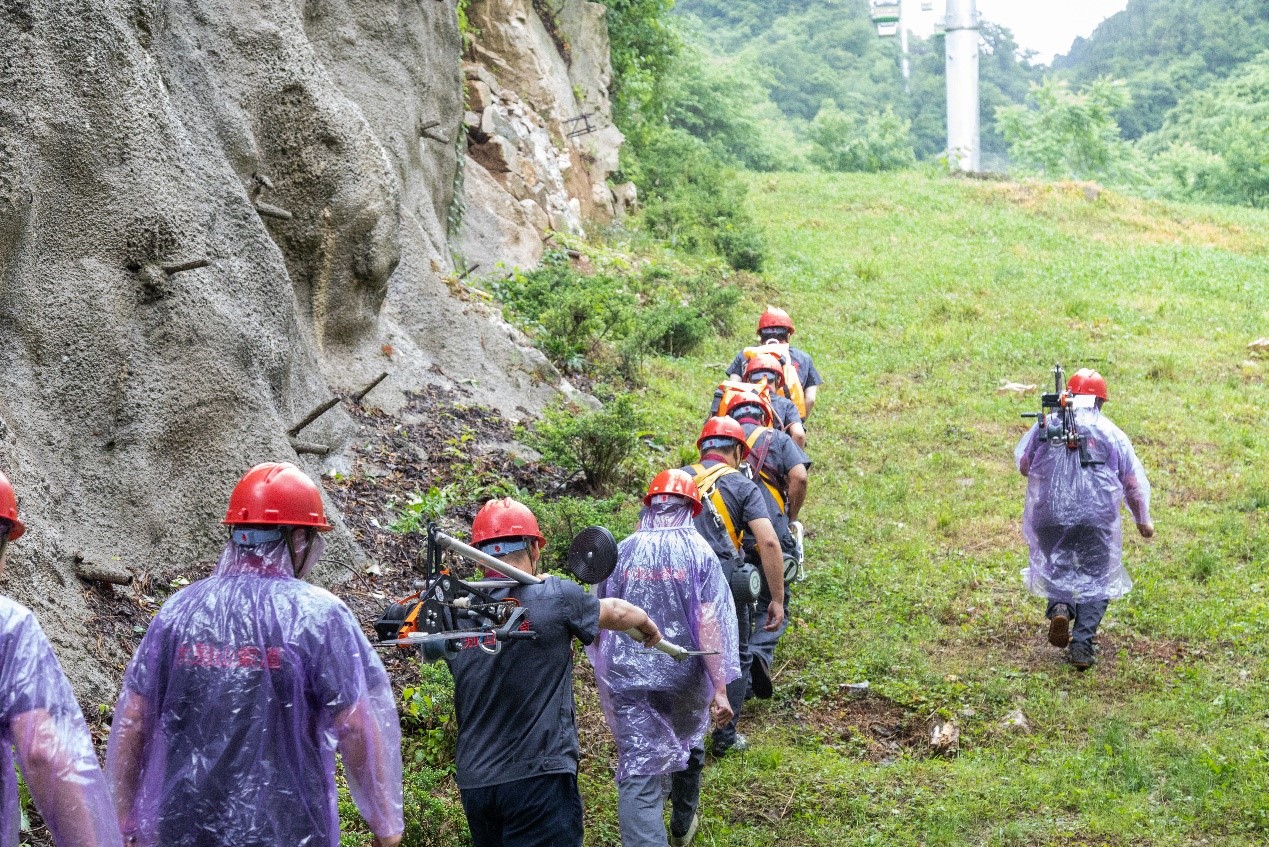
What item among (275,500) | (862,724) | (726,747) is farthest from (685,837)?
(275,500)

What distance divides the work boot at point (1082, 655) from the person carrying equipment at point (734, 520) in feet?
8.28

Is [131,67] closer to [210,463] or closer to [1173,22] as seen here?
[210,463]

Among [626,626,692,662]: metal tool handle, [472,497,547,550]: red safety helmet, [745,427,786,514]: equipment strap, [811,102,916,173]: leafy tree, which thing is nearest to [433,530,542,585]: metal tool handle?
[472,497,547,550]: red safety helmet

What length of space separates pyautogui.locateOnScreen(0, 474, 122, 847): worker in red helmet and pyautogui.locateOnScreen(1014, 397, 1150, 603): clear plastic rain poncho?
22.4ft

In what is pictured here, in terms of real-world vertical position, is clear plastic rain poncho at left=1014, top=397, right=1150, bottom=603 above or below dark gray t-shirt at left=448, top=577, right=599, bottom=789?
below

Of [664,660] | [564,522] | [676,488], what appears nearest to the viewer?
[664,660]

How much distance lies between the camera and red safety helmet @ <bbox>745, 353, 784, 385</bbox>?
32.7 feet

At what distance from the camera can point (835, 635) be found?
927 cm

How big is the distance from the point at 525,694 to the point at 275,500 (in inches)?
46.3

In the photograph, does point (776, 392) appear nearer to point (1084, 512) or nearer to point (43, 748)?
point (1084, 512)

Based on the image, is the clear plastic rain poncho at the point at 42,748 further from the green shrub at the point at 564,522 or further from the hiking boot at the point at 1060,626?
the hiking boot at the point at 1060,626

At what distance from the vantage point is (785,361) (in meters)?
10.7

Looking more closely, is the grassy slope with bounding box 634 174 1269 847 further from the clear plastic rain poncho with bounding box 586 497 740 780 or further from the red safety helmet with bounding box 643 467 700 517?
the red safety helmet with bounding box 643 467 700 517

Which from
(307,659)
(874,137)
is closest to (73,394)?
(307,659)
